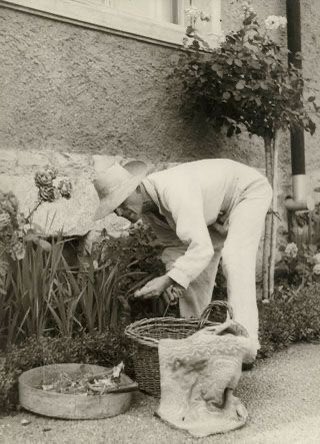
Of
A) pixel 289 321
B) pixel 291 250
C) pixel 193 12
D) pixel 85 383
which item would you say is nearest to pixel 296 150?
pixel 291 250

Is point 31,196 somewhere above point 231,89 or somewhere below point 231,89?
below

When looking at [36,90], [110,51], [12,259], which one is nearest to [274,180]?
[110,51]

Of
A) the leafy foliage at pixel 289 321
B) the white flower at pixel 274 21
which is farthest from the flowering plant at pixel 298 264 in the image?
the white flower at pixel 274 21

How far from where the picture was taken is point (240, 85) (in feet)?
17.0

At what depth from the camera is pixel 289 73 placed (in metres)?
5.59

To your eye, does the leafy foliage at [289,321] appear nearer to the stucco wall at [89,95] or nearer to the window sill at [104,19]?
the stucco wall at [89,95]

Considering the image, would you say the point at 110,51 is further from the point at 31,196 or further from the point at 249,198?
the point at 249,198

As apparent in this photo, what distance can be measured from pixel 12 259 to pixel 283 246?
321 centimetres

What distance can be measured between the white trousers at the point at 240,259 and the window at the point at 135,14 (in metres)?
1.97

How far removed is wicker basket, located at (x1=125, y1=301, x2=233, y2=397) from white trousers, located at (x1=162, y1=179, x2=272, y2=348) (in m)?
0.17

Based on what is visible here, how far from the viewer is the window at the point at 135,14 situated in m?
4.81

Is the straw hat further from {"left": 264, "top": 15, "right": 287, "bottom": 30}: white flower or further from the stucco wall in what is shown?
{"left": 264, "top": 15, "right": 287, "bottom": 30}: white flower

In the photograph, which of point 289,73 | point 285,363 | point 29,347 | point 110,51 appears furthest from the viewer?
point 289,73

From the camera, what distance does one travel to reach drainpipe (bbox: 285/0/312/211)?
20.8ft
